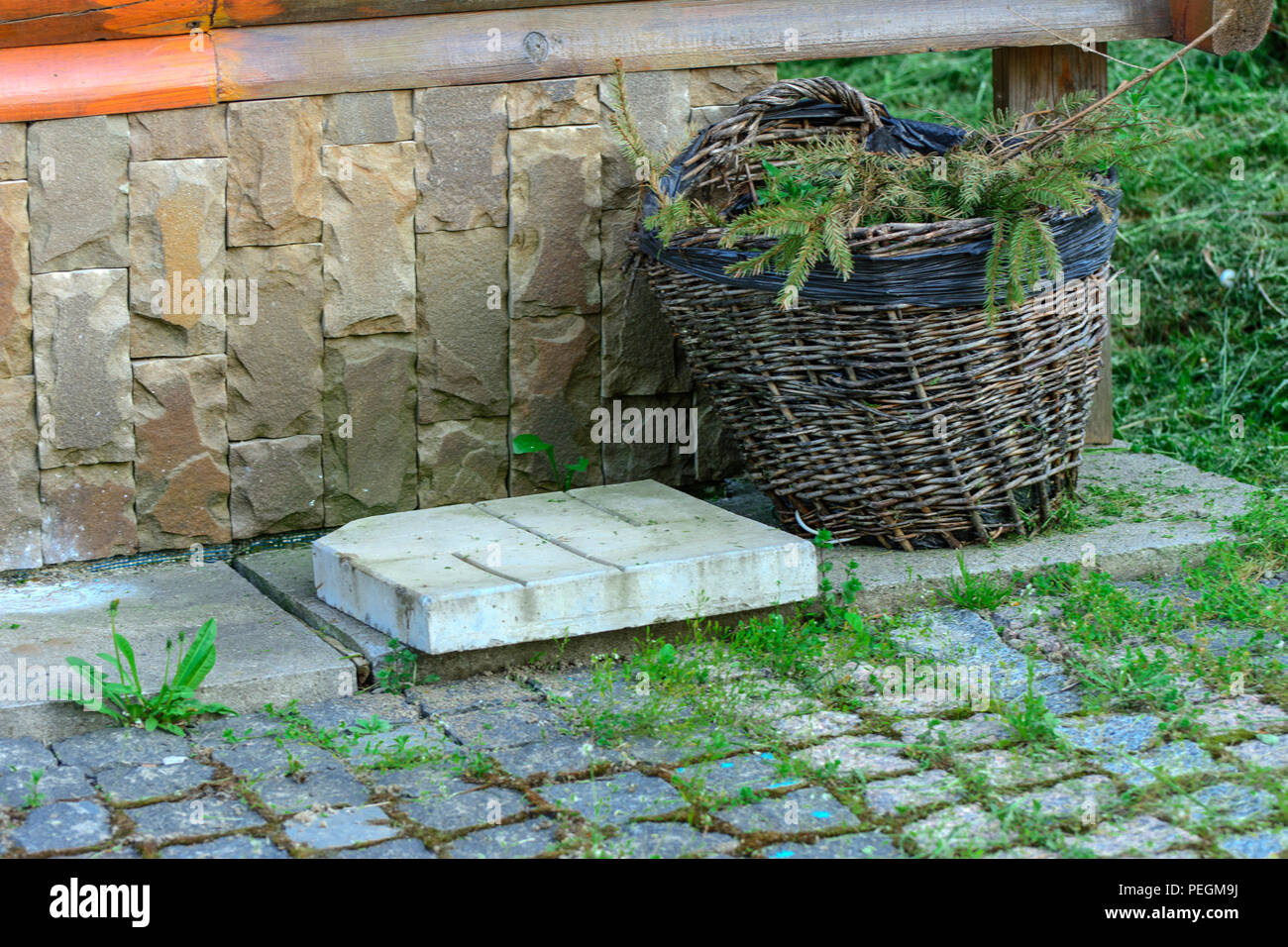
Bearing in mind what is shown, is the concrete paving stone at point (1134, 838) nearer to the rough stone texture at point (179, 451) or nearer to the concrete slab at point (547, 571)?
the concrete slab at point (547, 571)

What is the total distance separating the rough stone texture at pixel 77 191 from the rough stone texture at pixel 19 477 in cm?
35

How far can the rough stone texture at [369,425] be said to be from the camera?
4348 mm

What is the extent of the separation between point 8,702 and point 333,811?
87 centimetres

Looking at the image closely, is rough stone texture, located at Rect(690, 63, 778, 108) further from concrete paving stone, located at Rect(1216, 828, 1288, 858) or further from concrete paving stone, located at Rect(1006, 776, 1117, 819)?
concrete paving stone, located at Rect(1216, 828, 1288, 858)

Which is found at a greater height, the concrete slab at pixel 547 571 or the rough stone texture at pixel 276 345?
the rough stone texture at pixel 276 345

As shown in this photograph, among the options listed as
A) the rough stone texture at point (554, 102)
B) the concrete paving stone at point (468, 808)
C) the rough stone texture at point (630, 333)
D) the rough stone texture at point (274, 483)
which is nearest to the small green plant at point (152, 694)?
the concrete paving stone at point (468, 808)

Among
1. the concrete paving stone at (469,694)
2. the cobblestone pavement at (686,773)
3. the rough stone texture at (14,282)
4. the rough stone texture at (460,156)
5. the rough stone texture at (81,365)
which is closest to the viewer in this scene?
the cobblestone pavement at (686,773)

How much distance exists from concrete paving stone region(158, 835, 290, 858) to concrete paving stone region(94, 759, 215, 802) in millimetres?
245

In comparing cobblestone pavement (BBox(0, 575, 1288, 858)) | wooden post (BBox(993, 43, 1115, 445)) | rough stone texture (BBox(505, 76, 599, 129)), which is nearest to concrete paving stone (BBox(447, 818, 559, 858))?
cobblestone pavement (BBox(0, 575, 1288, 858))

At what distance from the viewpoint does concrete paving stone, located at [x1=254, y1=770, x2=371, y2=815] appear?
2.95m

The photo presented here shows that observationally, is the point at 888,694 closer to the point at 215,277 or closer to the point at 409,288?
the point at 409,288

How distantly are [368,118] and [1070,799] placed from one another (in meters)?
2.64

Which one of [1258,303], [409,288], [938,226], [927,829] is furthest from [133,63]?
[1258,303]

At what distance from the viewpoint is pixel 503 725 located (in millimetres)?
3332
